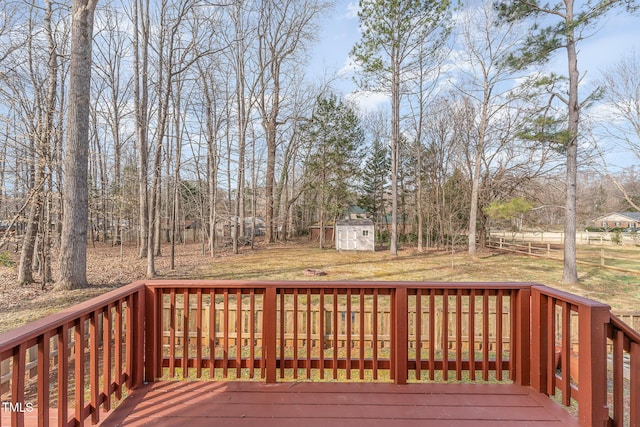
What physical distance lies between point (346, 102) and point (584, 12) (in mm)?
12163

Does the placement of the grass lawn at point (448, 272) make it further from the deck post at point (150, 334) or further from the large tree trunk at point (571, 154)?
the deck post at point (150, 334)

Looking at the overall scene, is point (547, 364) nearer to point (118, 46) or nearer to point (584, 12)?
point (584, 12)

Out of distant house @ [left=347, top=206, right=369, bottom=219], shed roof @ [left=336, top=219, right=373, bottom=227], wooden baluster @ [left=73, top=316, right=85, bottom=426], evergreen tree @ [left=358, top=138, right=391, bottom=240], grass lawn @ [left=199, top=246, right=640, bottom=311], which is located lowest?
grass lawn @ [left=199, top=246, right=640, bottom=311]

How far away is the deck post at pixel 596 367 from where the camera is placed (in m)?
1.72

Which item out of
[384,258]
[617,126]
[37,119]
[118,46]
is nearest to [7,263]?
[37,119]

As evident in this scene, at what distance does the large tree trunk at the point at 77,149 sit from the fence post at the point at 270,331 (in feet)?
19.0

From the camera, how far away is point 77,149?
5.80 meters

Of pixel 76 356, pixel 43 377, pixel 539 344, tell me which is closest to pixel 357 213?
pixel 539 344

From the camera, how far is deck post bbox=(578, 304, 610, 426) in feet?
5.65

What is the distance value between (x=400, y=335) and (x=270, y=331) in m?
0.98

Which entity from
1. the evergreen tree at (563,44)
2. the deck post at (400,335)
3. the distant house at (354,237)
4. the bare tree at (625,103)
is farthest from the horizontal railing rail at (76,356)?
the bare tree at (625,103)

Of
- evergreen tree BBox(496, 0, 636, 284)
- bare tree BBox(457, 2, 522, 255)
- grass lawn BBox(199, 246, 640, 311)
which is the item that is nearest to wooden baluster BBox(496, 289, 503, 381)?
grass lawn BBox(199, 246, 640, 311)

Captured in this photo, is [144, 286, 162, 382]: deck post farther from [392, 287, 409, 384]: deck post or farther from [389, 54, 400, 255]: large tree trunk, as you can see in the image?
[389, 54, 400, 255]: large tree trunk

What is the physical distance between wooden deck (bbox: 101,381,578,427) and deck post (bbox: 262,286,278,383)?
10 centimetres
